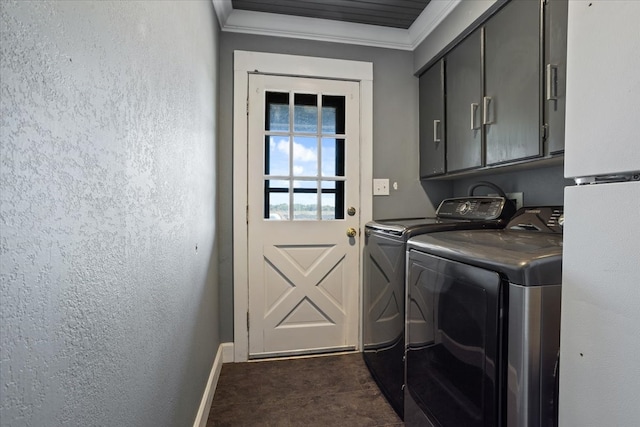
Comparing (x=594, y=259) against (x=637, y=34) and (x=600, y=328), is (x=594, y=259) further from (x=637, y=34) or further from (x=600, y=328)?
(x=637, y=34)

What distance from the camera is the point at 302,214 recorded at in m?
2.40

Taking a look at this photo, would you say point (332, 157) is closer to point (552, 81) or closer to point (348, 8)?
point (348, 8)

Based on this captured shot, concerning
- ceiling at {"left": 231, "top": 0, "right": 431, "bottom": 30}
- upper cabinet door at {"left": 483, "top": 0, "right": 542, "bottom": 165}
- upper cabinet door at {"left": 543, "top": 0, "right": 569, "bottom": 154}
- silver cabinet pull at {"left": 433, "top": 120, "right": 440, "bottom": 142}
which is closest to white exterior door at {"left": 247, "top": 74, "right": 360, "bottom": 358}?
ceiling at {"left": 231, "top": 0, "right": 431, "bottom": 30}

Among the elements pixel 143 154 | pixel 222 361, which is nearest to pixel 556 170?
pixel 143 154

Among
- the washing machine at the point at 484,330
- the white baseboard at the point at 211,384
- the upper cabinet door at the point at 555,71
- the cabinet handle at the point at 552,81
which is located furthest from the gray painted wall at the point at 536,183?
the white baseboard at the point at 211,384

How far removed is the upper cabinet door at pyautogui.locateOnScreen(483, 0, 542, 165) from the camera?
4.80ft

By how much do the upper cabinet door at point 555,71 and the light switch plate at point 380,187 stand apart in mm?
1184

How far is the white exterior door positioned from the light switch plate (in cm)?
14

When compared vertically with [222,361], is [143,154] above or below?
above

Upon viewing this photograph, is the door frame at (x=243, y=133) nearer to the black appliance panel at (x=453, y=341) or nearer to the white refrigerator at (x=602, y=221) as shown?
the black appliance panel at (x=453, y=341)

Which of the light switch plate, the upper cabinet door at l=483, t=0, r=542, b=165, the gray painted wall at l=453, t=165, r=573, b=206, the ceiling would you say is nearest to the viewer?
the upper cabinet door at l=483, t=0, r=542, b=165

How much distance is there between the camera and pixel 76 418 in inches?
21.5

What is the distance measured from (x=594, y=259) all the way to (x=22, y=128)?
0.95m

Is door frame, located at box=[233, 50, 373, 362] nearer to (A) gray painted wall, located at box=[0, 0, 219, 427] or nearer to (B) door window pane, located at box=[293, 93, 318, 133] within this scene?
(B) door window pane, located at box=[293, 93, 318, 133]
